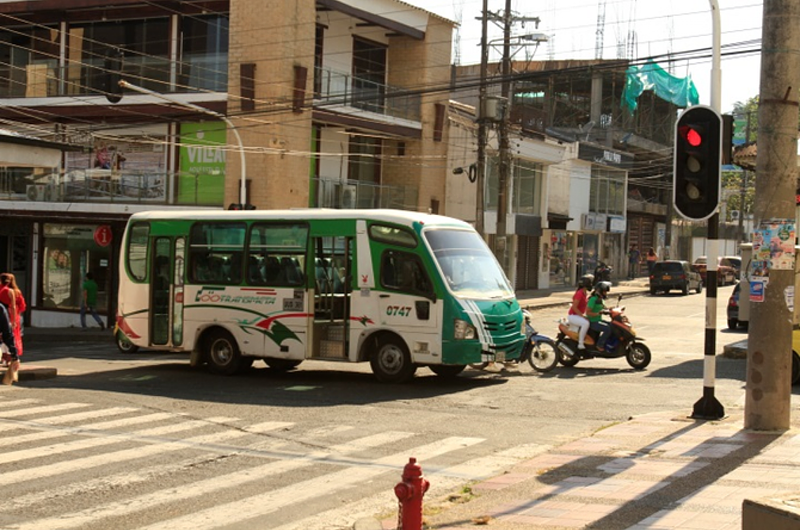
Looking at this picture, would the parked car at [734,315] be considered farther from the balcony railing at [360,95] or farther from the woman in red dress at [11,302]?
the woman in red dress at [11,302]

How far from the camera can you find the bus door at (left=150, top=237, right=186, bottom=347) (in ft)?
68.9

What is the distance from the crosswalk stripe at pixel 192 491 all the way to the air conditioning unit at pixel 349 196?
25503 mm

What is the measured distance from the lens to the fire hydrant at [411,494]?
682 centimetres

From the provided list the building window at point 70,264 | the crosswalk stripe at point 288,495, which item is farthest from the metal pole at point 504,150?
the crosswalk stripe at point 288,495

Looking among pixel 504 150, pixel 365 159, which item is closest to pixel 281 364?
pixel 504 150

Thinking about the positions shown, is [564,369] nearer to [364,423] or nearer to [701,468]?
[364,423]

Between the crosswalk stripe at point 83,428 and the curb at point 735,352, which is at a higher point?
the curb at point 735,352

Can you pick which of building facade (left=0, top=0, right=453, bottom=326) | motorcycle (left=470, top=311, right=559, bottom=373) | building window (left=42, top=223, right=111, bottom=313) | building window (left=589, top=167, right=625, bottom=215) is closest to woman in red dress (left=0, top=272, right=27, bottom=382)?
motorcycle (left=470, top=311, right=559, bottom=373)

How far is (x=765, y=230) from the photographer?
11844 mm

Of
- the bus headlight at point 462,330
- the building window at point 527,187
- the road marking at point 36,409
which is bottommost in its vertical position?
the road marking at point 36,409

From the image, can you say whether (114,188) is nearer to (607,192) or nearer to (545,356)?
(545,356)

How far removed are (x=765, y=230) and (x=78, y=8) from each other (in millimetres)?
31722

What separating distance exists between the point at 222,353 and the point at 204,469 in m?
9.92

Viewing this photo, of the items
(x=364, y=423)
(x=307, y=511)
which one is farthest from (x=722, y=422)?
(x=307, y=511)
